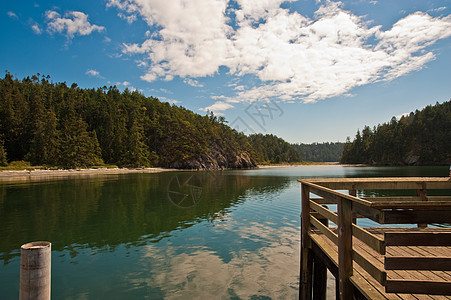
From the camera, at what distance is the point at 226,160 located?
510 feet

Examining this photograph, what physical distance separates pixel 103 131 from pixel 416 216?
13440 cm

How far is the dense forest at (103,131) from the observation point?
9262 cm

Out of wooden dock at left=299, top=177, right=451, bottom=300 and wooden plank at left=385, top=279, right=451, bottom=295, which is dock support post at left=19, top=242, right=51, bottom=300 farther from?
wooden plank at left=385, top=279, right=451, bottom=295

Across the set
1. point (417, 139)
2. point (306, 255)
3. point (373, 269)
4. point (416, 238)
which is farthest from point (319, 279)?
point (417, 139)

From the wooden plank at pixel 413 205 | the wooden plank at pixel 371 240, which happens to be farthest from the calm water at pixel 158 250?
the wooden plank at pixel 413 205

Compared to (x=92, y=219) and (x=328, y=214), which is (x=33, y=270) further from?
(x=92, y=219)

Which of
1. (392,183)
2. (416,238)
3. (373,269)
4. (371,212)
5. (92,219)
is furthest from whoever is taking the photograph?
(92,219)

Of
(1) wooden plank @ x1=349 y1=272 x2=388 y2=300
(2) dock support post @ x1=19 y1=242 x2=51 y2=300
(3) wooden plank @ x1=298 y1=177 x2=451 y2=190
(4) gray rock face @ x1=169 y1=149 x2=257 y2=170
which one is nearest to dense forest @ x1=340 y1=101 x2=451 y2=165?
(4) gray rock face @ x1=169 y1=149 x2=257 y2=170

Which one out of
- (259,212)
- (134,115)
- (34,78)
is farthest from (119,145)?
(259,212)

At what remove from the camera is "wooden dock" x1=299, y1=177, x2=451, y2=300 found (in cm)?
367

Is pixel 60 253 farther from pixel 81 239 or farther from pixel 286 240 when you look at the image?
pixel 286 240

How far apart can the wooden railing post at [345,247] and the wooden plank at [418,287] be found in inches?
36.4

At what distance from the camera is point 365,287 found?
4.39 metres

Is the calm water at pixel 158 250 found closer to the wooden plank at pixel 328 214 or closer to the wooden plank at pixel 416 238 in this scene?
the wooden plank at pixel 328 214
